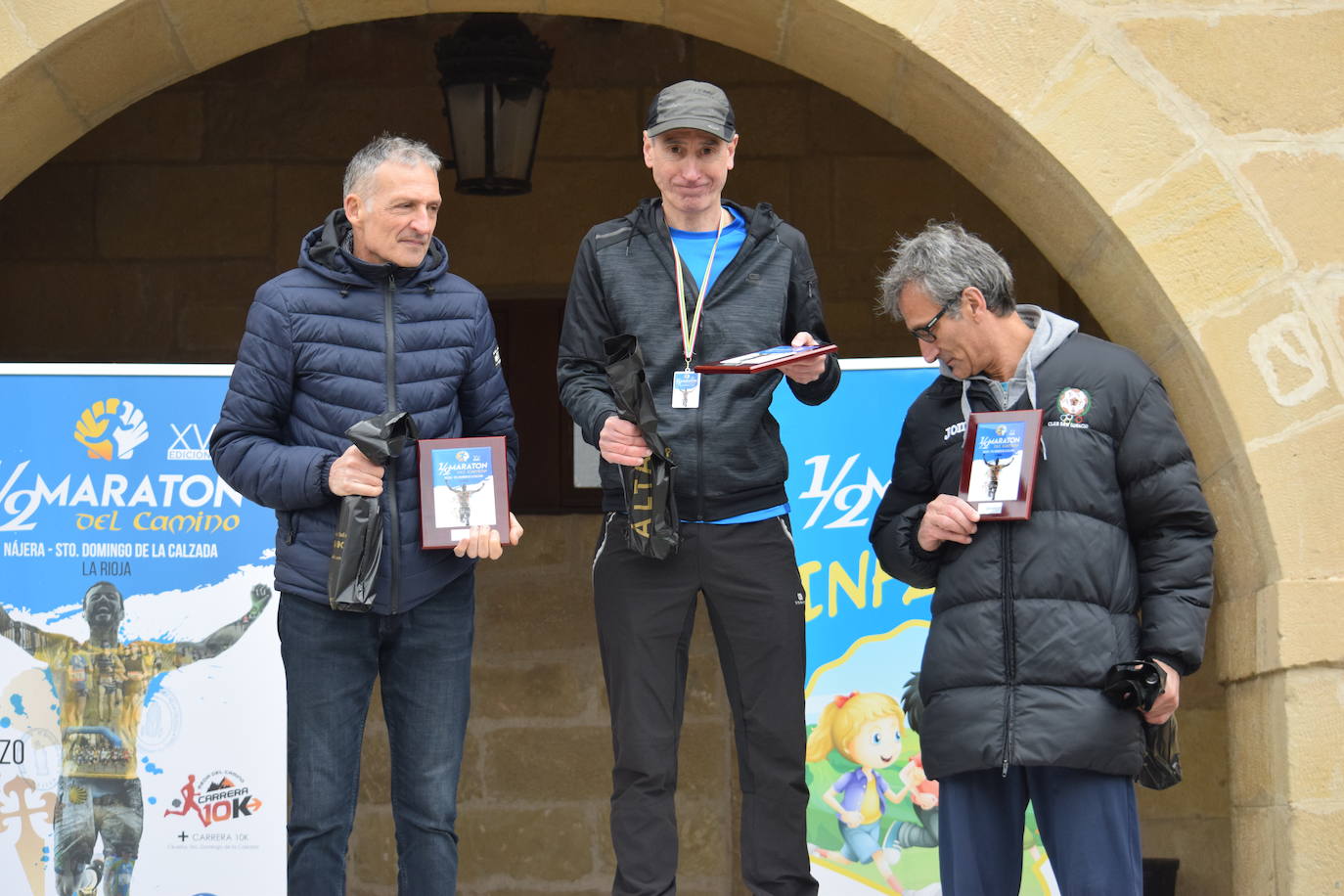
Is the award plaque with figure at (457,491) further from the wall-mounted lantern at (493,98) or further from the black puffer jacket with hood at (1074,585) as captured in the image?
the wall-mounted lantern at (493,98)

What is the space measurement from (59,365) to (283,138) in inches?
74.9

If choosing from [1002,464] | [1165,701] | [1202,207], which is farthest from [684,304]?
[1202,207]

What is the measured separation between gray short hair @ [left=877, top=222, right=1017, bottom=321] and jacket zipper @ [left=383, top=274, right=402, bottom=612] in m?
0.98

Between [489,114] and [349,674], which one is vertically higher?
[489,114]

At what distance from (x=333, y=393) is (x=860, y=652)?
5.12ft

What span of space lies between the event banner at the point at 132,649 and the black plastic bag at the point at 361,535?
109cm

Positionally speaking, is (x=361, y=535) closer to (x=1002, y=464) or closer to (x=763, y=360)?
(x=763, y=360)

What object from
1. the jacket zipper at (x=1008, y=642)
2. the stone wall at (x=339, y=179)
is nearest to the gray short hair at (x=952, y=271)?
the jacket zipper at (x=1008, y=642)

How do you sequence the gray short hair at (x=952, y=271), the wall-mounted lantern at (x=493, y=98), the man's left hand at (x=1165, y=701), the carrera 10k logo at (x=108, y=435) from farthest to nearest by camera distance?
1. the wall-mounted lantern at (x=493, y=98)
2. the carrera 10k logo at (x=108, y=435)
3. the gray short hair at (x=952, y=271)
4. the man's left hand at (x=1165, y=701)

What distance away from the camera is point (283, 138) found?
248 inches

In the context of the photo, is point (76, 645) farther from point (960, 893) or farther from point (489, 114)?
point (960, 893)

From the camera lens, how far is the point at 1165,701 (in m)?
3.31

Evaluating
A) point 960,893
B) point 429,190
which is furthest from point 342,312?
point 960,893

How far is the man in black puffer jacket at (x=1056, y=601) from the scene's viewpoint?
3.31m
